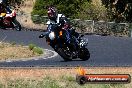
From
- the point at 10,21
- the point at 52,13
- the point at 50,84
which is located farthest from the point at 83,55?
the point at 10,21

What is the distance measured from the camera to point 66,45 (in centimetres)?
2112

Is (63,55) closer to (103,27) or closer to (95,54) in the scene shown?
(95,54)

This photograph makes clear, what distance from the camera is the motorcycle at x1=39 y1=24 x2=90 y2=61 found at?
2056cm

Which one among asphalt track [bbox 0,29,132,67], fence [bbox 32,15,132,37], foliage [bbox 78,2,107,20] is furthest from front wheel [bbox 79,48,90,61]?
foliage [bbox 78,2,107,20]

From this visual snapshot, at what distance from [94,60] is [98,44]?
311 inches

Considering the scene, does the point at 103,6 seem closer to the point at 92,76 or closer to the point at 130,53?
the point at 130,53

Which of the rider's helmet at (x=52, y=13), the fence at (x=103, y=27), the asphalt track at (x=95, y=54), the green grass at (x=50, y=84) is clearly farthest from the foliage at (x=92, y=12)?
the green grass at (x=50, y=84)

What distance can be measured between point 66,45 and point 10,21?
15.9m

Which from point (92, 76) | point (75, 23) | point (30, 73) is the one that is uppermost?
point (92, 76)

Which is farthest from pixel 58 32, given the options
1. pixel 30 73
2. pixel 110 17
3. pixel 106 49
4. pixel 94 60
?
pixel 110 17

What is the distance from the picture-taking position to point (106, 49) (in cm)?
2641

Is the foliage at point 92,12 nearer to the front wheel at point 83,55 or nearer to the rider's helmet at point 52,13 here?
the front wheel at point 83,55

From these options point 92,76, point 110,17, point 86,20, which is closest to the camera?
point 92,76

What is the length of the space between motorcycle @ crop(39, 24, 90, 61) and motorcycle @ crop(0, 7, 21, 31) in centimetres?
1556
